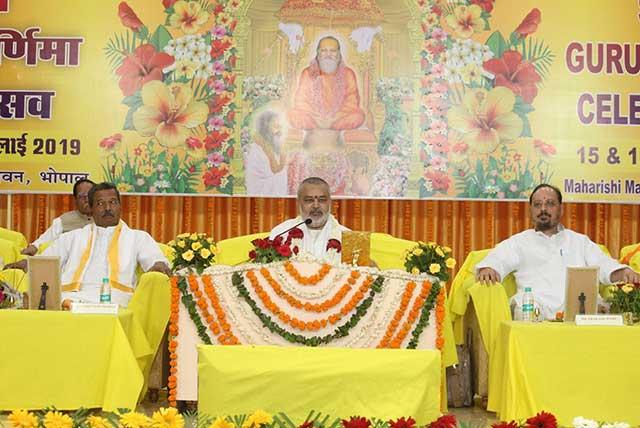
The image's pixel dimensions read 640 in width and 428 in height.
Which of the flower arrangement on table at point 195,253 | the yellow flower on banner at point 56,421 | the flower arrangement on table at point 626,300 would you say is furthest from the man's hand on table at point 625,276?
the yellow flower on banner at point 56,421

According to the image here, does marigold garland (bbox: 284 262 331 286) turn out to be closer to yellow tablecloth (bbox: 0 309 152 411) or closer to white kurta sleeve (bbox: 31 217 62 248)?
yellow tablecloth (bbox: 0 309 152 411)

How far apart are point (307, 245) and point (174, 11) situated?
7.69 feet

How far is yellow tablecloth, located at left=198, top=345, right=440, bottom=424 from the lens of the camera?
13.5 feet

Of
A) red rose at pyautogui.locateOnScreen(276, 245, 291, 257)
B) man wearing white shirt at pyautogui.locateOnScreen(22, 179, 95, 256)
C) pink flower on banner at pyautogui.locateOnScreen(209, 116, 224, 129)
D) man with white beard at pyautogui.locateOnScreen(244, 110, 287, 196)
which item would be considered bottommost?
red rose at pyautogui.locateOnScreen(276, 245, 291, 257)

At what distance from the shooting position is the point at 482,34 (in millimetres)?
7938

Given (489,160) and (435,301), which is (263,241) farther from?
(489,160)

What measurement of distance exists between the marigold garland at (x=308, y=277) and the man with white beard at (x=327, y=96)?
268cm

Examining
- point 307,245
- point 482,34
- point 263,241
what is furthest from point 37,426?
point 482,34

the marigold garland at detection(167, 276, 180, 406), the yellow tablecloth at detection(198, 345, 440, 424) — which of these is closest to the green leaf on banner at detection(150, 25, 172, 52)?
the marigold garland at detection(167, 276, 180, 406)

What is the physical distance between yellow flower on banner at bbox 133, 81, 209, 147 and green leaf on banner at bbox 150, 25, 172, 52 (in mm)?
339

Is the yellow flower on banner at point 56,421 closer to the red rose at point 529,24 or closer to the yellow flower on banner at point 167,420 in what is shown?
the yellow flower on banner at point 167,420

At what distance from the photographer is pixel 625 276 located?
643cm

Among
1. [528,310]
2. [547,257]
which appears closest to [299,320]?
[528,310]

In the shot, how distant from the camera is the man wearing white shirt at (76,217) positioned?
760 cm
